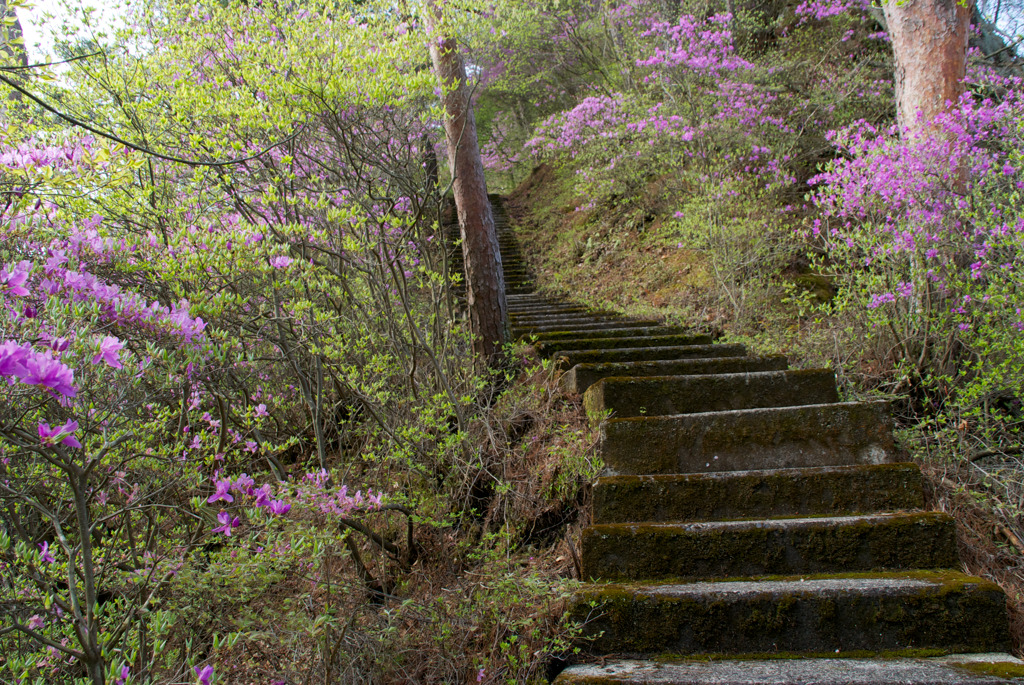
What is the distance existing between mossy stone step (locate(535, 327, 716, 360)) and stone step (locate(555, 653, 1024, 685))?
9.28 feet

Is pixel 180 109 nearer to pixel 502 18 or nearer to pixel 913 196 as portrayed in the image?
pixel 913 196

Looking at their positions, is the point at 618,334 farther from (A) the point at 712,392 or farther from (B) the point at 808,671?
(B) the point at 808,671

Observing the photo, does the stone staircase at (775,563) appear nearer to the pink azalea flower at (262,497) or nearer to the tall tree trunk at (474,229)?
the pink azalea flower at (262,497)

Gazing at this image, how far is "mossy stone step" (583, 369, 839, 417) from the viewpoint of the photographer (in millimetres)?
3613

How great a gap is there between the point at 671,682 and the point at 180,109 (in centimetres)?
373

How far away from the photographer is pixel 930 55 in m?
4.70

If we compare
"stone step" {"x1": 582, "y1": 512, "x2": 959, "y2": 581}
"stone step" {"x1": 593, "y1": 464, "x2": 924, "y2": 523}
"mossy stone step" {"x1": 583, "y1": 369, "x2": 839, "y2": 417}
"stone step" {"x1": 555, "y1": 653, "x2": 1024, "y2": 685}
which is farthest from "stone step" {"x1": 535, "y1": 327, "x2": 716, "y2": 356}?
"stone step" {"x1": 555, "y1": 653, "x2": 1024, "y2": 685}

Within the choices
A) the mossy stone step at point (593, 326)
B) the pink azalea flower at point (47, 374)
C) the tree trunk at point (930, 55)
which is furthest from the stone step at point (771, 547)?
the tree trunk at point (930, 55)

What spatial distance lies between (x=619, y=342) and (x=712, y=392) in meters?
1.39

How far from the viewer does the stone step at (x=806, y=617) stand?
2.20 meters

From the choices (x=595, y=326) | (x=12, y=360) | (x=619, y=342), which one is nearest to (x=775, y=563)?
(x=619, y=342)

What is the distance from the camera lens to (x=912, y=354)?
4109 millimetres

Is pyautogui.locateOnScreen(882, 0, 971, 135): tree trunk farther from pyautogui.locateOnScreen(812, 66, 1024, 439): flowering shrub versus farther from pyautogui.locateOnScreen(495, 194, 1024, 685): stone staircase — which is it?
pyautogui.locateOnScreen(495, 194, 1024, 685): stone staircase

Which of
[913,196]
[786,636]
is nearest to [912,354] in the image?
[913,196]
